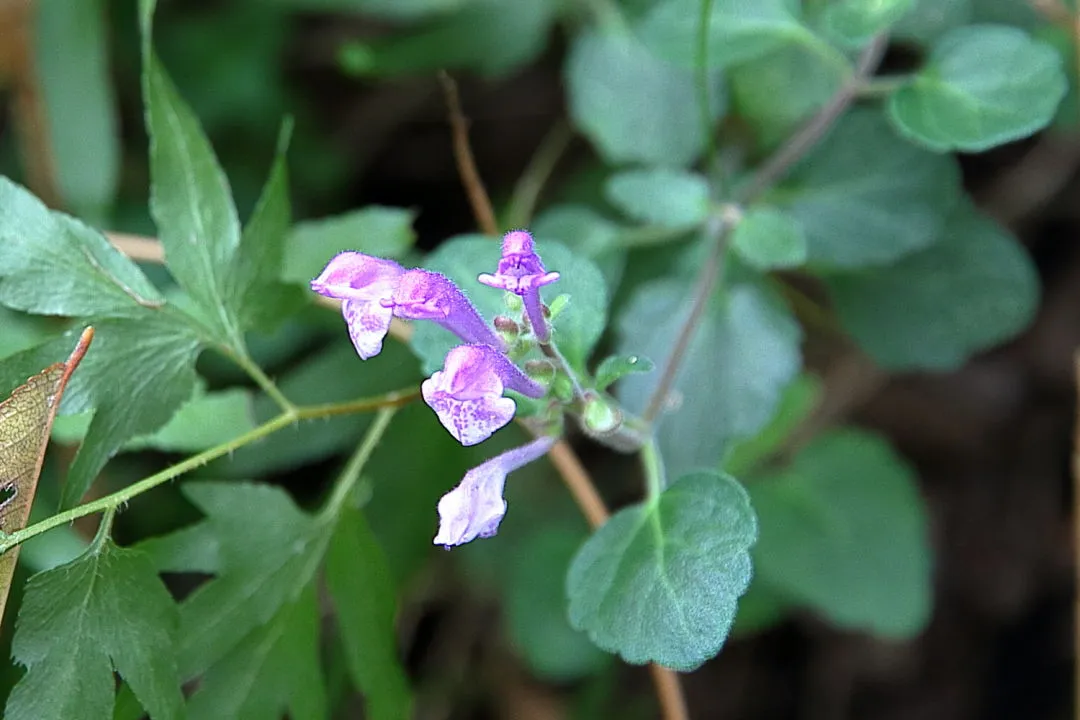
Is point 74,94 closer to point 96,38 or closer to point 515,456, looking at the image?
point 96,38

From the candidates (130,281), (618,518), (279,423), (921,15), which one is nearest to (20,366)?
(130,281)

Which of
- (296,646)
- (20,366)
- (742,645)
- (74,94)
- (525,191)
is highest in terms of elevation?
(20,366)

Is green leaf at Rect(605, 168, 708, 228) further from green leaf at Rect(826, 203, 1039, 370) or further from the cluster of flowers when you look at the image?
the cluster of flowers

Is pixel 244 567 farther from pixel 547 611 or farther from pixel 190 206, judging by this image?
pixel 547 611

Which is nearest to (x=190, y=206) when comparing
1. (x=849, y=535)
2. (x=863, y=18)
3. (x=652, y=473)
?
(x=652, y=473)

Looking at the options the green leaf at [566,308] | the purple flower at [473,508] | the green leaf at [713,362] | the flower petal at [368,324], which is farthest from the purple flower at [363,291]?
the green leaf at [713,362]

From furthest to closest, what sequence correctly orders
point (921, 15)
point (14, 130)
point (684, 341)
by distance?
point (14, 130) → point (921, 15) → point (684, 341)
